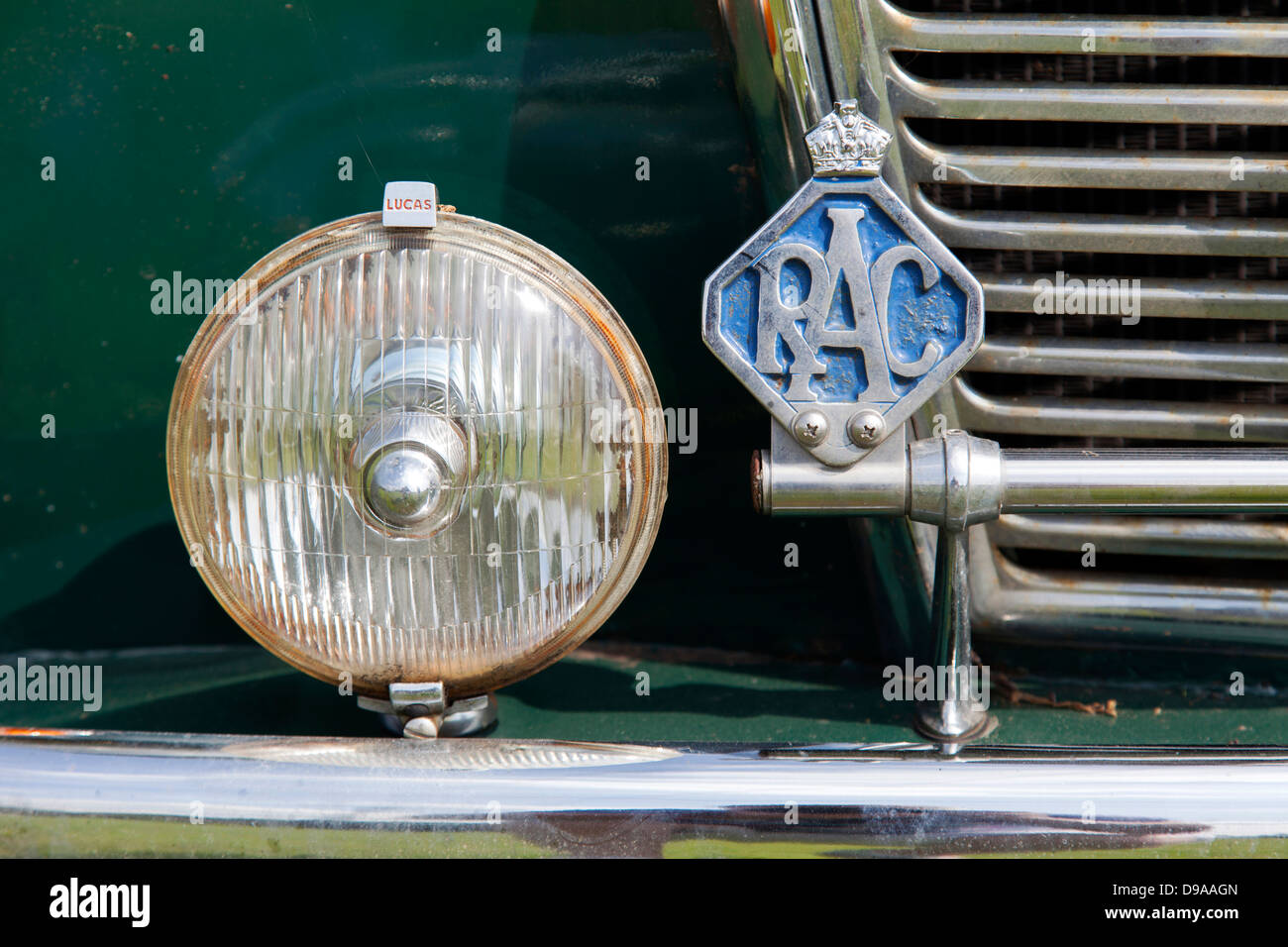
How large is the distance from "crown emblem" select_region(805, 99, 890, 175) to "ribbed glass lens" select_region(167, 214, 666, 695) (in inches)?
8.5

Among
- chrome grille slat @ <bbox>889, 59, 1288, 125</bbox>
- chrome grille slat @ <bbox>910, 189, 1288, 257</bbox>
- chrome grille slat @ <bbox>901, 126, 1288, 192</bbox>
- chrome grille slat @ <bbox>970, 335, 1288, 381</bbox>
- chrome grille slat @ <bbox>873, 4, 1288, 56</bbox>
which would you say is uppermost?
chrome grille slat @ <bbox>873, 4, 1288, 56</bbox>

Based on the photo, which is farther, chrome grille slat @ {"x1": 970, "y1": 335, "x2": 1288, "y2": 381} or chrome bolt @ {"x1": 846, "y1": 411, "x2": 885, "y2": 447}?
chrome grille slat @ {"x1": 970, "y1": 335, "x2": 1288, "y2": 381}

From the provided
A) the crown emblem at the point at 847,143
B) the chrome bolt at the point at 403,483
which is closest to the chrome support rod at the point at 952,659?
the crown emblem at the point at 847,143

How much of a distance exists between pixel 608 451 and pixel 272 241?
48cm

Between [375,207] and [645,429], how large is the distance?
1.41 ft

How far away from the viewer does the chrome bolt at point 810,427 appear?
3.01 feet

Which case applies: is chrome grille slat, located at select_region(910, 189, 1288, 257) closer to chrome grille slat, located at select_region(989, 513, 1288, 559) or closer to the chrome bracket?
chrome grille slat, located at select_region(989, 513, 1288, 559)

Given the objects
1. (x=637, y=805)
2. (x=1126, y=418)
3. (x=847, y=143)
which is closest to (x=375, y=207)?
(x=847, y=143)

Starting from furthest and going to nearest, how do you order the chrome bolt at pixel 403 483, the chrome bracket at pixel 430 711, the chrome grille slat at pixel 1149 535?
1. the chrome grille slat at pixel 1149 535
2. the chrome bracket at pixel 430 711
3. the chrome bolt at pixel 403 483

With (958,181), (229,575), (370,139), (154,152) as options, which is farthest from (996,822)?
(154,152)

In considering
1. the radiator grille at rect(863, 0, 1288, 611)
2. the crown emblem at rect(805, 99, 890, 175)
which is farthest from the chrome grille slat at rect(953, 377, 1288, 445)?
the crown emblem at rect(805, 99, 890, 175)

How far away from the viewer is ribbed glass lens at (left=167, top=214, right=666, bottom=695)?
87 centimetres

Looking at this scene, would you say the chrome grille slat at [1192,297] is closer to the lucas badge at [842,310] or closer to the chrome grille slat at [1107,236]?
the chrome grille slat at [1107,236]

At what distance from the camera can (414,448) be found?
848 mm
